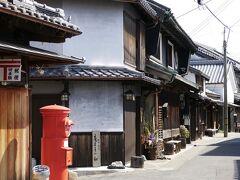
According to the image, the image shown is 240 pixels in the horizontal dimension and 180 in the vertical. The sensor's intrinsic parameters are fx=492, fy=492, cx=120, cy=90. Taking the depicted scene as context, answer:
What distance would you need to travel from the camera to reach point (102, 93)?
17547mm

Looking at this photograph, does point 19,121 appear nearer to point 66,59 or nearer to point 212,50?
point 66,59

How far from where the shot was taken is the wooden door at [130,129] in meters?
18.1

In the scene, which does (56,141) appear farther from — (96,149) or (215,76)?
(215,76)

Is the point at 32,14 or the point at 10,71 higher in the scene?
the point at 32,14

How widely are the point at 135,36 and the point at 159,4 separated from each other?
13.3ft

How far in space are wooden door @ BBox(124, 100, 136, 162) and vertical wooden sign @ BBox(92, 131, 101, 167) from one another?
115 cm

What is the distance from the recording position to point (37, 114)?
690 inches

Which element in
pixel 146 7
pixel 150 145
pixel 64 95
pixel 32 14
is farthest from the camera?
pixel 150 145

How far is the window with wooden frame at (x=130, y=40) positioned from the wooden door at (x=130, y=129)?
1677mm

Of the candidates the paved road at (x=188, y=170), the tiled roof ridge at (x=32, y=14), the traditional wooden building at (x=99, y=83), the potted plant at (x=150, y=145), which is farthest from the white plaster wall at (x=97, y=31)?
the tiled roof ridge at (x=32, y=14)

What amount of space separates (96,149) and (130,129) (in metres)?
1.95

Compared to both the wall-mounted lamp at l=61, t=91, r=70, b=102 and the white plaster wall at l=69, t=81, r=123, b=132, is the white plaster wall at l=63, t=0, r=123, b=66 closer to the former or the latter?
→ the white plaster wall at l=69, t=81, r=123, b=132

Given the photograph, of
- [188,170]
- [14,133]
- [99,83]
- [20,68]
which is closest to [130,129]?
[99,83]

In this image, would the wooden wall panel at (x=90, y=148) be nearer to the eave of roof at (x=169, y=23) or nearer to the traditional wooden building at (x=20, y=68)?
the eave of roof at (x=169, y=23)
